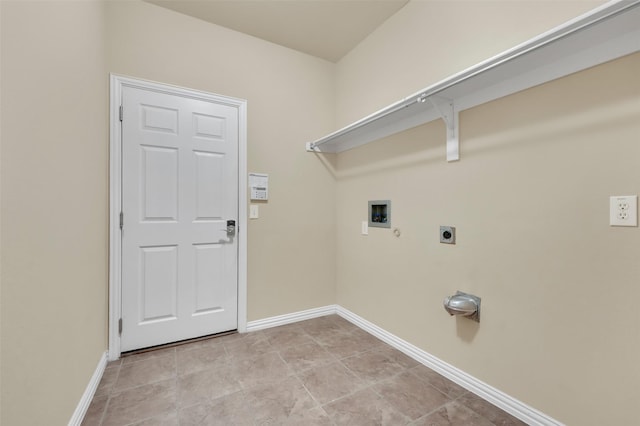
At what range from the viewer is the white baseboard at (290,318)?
8.57ft

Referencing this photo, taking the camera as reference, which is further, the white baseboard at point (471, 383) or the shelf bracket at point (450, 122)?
the shelf bracket at point (450, 122)

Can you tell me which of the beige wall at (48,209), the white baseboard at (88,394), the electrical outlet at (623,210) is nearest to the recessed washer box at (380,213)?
the electrical outlet at (623,210)

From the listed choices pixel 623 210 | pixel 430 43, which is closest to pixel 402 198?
pixel 430 43

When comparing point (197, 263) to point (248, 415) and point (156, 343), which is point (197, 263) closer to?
point (156, 343)

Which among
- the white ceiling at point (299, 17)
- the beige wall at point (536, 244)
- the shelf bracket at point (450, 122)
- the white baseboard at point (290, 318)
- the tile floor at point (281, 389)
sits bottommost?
the tile floor at point (281, 389)

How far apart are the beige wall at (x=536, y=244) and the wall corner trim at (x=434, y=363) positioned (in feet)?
0.14

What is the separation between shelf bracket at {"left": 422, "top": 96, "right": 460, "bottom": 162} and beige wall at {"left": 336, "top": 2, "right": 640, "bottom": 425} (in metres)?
0.05

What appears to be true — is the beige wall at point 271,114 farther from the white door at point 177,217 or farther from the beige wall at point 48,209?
the beige wall at point 48,209

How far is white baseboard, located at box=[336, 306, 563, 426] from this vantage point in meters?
1.44

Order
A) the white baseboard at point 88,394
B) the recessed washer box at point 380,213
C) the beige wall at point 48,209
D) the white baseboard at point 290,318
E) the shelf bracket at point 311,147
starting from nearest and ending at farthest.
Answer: the beige wall at point 48,209 → the white baseboard at point 88,394 → the recessed washer box at point 380,213 → the white baseboard at point 290,318 → the shelf bracket at point 311,147

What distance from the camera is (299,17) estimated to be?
2371 mm

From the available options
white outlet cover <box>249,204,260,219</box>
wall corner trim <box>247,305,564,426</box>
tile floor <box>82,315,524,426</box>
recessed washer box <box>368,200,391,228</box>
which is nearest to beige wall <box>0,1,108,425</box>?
tile floor <box>82,315,524,426</box>

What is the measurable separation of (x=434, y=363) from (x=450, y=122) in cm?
161

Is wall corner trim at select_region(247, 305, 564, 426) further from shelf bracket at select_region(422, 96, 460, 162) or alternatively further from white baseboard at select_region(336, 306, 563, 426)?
shelf bracket at select_region(422, 96, 460, 162)
